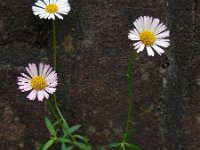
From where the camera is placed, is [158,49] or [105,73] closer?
[158,49]

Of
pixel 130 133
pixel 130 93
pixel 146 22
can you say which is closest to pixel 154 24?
pixel 146 22

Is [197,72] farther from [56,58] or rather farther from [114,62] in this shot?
[56,58]

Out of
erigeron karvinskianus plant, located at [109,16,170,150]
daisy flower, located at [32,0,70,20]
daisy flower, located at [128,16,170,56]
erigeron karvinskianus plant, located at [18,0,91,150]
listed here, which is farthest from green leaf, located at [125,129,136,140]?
daisy flower, located at [32,0,70,20]

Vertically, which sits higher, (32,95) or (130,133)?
(32,95)

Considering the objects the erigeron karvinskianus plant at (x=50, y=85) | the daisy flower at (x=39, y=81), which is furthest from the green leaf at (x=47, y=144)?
the daisy flower at (x=39, y=81)

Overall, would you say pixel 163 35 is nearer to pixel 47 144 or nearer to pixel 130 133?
pixel 130 133

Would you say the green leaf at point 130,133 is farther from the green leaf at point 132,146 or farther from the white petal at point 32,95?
the white petal at point 32,95

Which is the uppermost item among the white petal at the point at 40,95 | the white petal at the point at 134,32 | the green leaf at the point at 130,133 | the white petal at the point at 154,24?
the white petal at the point at 154,24
